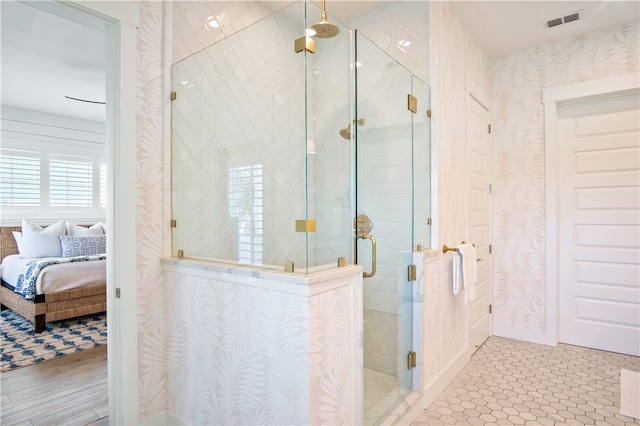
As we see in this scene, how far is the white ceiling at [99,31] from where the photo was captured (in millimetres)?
2705

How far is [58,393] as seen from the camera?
2443 mm

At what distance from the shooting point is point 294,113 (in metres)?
1.74

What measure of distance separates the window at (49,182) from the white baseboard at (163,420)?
504 centimetres

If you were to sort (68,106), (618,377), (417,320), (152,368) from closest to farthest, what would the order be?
(152,368) → (417,320) → (618,377) → (68,106)

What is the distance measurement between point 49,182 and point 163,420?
5.24m

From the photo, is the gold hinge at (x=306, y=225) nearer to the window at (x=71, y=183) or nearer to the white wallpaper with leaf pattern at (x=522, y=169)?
the white wallpaper with leaf pattern at (x=522, y=169)

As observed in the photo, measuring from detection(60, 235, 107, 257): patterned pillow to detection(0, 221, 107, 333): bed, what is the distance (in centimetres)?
50

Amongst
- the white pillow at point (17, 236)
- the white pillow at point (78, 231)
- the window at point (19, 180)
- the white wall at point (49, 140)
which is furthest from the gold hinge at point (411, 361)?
the window at point (19, 180)

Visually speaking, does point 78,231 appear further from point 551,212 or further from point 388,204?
point 551,212

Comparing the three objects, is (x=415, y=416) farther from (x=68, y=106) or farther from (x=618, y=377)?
(x=68, y=106)

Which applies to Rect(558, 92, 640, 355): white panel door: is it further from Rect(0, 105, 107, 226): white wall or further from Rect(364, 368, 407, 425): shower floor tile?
Rect(0, 105, 107, 226): white wall

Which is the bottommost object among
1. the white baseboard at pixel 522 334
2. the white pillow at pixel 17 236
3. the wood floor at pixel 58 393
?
the wood floor at pixel 58 393

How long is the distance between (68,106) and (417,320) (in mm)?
5479

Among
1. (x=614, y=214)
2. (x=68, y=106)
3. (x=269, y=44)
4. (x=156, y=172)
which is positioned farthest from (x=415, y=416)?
(x=68, y=106)
